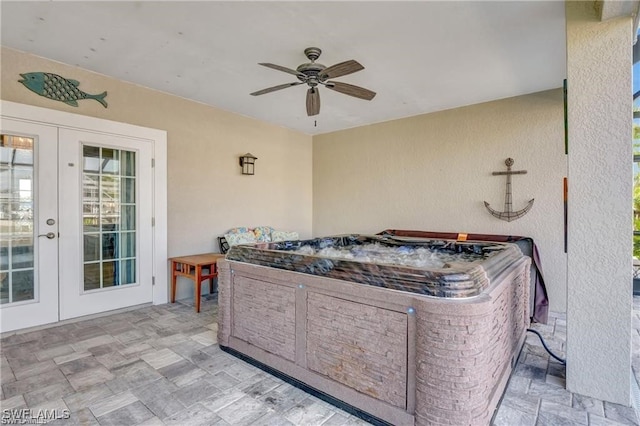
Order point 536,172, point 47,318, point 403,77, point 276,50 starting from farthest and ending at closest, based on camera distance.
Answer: point 536,172 < point 403,77 < point 47,318 < point 276,50

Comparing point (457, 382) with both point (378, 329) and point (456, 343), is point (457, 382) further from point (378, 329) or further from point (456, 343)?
point (378, 329)

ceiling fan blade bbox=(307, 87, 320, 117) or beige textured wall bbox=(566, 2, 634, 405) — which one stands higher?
ceiling fan blade bbox=(307, 87, 320, 117)

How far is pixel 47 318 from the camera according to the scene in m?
3.39

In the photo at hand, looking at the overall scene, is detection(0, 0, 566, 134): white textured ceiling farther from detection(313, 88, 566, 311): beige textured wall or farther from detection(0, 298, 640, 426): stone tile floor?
detection(0, 298, 640, 426): stone tile floor

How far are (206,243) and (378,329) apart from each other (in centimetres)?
352

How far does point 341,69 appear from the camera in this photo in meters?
2.62

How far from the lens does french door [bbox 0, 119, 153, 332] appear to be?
10.4 ft

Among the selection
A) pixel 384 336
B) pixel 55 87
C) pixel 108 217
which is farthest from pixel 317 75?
pixel 108 217

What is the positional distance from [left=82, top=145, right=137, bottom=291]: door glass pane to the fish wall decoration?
530mm

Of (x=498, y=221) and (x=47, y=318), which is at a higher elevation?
(x=498, y=221)

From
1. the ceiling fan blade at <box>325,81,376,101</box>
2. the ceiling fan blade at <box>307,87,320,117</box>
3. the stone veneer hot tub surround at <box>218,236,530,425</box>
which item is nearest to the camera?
the stone veneer hot tub surround at <box>218,236,530,425</box>

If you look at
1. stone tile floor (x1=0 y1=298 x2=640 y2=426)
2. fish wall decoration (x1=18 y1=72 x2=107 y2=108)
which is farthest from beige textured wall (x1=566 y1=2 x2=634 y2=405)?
fish wall decoration (x1=18 y1=72 x2=107 y2=108)

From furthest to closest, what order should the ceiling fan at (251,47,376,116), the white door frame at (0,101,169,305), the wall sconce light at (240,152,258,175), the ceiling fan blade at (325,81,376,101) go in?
the wall sconce light at (240,152,258,175)
the white door frame at (0,101,169,305)
the ceiling fan blade at (325,81,376,101)
the ceiling fan at (251,47,376,116)

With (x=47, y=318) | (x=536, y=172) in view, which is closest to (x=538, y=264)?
(x=536, y=172)
